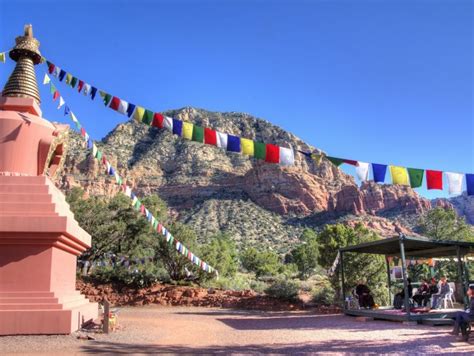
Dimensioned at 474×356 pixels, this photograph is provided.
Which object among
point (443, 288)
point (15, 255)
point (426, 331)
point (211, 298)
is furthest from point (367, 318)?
point (15, 255)

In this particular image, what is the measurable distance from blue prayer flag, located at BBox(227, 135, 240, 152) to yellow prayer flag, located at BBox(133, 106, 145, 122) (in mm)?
2171

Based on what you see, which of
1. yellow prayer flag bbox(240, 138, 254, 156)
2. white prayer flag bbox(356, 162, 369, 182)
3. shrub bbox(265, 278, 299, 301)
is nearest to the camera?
white prayer flag bbox(356, 162, 369, 182)

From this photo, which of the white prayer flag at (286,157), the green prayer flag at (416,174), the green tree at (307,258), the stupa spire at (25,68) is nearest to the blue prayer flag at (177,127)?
the white prayer flag at (286,157)

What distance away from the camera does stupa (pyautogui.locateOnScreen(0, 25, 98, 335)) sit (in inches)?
305

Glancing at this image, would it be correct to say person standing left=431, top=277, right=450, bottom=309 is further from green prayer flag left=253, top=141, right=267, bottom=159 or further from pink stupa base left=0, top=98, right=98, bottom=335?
pink stupa base left=0, top=98, right=98, bottom=335

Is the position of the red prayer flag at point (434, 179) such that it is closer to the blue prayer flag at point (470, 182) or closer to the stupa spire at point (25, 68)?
the blue prayer flag at point (470, 182)

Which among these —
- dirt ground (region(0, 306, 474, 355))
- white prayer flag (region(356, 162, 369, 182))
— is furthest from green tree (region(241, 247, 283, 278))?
white prayer flag (region(356, 162, 369, 182))

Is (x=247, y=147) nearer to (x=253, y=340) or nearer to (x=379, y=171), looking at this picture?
(x=379, y=171)

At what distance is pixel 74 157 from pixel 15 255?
67467 mm

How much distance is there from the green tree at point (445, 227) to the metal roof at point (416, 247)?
15.5m

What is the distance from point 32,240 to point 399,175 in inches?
295

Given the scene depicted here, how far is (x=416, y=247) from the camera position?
Answer: 1398 cm

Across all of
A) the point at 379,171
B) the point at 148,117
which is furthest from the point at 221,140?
the point at 379,171

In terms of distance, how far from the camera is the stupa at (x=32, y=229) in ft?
25.5
